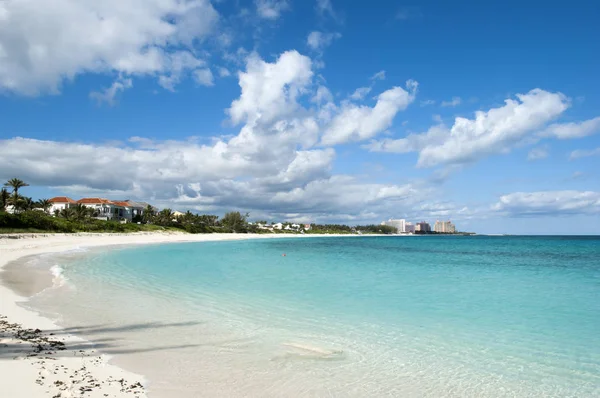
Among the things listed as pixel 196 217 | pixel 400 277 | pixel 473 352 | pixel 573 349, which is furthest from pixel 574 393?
pixel 196 217

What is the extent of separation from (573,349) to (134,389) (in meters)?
10.2

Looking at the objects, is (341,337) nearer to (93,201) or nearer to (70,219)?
(70,219)

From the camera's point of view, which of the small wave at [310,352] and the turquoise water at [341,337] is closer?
the turquoise water at [341,337]

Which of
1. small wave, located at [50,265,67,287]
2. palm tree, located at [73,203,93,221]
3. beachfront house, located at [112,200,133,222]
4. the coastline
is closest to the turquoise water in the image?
the coastline

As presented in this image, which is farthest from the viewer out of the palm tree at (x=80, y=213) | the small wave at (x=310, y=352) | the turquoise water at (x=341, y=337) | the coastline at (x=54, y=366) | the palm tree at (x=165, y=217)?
the palm tree at (x=165, y=217)

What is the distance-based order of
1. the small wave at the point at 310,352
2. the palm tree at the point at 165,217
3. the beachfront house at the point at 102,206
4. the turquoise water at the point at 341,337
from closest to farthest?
the turquoise water at the point at 341,337
the small wave at the point at 310,352
the beachfront house at the point at 102,206
the palm tree at the point at 165,217

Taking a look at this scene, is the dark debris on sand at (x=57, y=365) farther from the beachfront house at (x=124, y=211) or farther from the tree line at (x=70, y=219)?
the beachfront house at (x=124, y=211)

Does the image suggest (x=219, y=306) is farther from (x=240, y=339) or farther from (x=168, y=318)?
(x=240, y=339)

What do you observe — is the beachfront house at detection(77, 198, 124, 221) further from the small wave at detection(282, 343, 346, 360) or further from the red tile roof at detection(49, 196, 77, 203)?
the small wave at detection(282, 343, 346, 360)

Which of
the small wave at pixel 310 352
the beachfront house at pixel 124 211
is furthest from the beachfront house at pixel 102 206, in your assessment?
the small wave at pixel 310 352

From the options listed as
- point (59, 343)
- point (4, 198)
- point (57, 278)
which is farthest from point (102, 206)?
point (59, 343)

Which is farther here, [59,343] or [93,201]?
[93,201]

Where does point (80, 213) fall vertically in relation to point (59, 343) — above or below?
above

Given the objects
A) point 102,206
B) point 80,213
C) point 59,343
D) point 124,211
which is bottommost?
point 59,343
